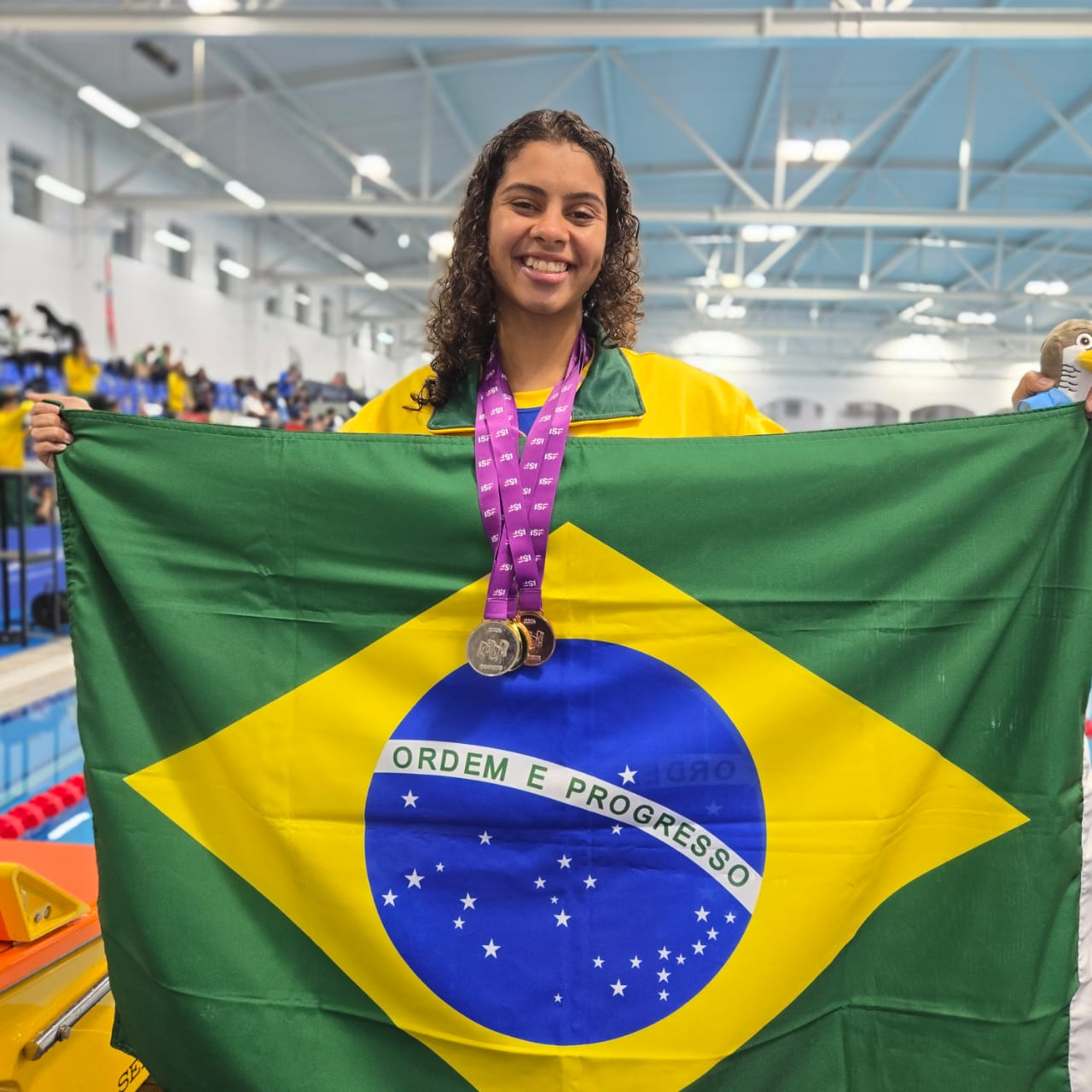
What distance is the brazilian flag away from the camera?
1.44 meters

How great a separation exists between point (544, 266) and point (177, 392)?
36.9ft

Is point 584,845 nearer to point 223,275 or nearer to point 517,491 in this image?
point 517,491

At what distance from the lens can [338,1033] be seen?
148cm

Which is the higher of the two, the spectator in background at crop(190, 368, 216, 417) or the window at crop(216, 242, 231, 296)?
the window at crop(216, 242, 231, 296)

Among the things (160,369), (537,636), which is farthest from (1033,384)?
(160,369)

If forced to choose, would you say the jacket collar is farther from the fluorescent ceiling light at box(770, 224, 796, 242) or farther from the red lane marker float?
the fluorescent ceiling light at box(770, 224, 796, 242)

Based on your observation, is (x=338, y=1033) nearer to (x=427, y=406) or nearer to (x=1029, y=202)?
(x=427, y=406)

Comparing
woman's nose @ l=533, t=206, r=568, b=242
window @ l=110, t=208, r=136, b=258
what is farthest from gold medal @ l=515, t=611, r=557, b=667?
window @ l=110, t=208, r=136, b=258

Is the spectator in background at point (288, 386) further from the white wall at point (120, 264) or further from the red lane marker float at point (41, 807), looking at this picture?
the red lane marker float at point (41, 807)

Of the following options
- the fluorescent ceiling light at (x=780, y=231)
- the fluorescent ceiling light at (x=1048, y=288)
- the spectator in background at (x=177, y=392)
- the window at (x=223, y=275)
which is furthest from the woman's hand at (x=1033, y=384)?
the fluorescent ceiling light at (x=1048, y=288)

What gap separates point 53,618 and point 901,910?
295 inches

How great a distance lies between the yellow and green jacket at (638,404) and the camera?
1.56 m

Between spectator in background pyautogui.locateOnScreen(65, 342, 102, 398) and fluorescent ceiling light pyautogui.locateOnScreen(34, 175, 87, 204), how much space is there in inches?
101

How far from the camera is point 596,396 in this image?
61.5 inches
